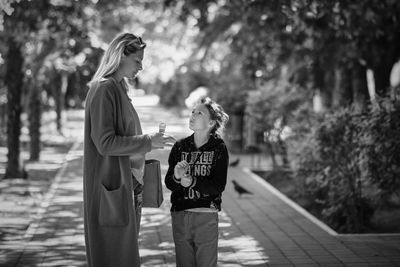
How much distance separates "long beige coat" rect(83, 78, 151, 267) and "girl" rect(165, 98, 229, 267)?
0.60 meters

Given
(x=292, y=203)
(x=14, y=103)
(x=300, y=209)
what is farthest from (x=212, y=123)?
(x=14, y=103)

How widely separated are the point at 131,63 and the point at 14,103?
10195mm

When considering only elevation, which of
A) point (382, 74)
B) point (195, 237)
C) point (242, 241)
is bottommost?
point (242, 241)

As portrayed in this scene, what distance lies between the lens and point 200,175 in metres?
4.65

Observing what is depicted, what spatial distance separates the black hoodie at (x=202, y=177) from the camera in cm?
463

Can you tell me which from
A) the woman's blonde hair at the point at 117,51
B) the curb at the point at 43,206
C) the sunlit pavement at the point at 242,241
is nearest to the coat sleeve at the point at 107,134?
the woman's blonde hair at the point at 117,51

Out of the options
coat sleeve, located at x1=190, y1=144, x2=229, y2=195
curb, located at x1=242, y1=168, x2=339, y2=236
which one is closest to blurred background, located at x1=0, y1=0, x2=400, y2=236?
curb, located at x1=242, y1=168, x2=339, y2=236

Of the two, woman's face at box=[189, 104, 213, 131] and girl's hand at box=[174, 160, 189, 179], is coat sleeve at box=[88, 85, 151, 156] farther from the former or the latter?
woman's face at box=[189, 104, 213, 131]

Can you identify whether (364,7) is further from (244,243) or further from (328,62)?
(244,243)

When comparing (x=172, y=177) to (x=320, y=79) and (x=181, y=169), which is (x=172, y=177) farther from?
(x=320, y=79)

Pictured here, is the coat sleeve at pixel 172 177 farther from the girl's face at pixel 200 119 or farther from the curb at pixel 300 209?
the curb at pixel 300 209

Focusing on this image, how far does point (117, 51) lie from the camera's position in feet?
13.8

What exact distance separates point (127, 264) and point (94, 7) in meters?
11.8

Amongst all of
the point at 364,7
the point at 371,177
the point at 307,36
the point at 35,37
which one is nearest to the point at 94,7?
the point at 35,37
